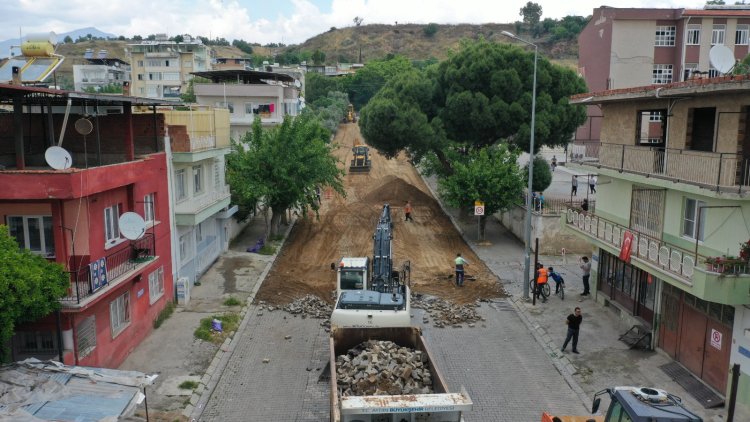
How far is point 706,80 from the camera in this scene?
14.9m

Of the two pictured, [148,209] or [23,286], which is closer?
[23,286]

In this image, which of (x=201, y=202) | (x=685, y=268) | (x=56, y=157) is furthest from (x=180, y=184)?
(x=685, y=268)

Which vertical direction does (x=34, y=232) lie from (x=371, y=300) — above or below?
above

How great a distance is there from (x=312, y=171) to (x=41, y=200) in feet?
58.7

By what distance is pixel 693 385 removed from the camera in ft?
51.8

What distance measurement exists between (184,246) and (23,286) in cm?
1201

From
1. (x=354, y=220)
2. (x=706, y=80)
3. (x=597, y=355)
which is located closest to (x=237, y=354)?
(x=597, y=355)

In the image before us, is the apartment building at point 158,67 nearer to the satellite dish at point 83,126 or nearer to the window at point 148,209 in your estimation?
the window at point 148,209

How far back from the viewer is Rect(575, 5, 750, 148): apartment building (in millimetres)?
40344

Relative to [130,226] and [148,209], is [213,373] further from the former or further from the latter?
[148,209]

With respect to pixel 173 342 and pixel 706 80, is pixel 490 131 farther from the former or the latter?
pixel 173 342

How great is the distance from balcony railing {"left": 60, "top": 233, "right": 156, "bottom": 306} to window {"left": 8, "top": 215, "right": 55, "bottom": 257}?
1.19m

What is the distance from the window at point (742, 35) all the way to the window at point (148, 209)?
39.7 m

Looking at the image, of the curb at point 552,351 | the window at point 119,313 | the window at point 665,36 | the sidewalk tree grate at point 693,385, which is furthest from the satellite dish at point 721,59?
the window at point 665,36
